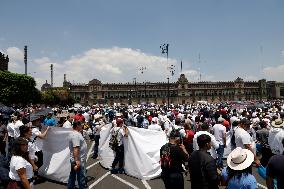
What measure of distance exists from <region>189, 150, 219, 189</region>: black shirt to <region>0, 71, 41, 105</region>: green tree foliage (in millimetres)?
77645

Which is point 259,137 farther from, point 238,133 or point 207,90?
point 207,90

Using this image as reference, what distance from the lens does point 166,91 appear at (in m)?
179

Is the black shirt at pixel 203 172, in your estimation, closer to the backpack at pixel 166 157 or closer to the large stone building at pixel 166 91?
the backpack at pixel 166 157

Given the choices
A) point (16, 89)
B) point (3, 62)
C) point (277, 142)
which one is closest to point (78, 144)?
point (277, 142)

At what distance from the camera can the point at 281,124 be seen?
370 inches

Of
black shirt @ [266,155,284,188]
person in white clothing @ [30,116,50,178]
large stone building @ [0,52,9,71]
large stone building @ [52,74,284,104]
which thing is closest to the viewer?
black shirt @ [266,155,284,188]

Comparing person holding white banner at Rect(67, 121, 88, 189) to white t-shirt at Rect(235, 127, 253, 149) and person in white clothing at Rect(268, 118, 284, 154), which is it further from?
person in white clothing at Rect(268, 118, 284, 154)

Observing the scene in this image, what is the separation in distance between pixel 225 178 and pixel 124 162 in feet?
24.9

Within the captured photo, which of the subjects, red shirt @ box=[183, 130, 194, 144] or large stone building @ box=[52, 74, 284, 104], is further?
large stone building @ box=[52, 74, 284, 104]

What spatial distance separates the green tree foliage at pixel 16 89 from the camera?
79125 mm

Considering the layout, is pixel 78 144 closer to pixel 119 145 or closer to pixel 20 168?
pixel 20 168

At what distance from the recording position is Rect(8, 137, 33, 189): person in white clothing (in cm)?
588

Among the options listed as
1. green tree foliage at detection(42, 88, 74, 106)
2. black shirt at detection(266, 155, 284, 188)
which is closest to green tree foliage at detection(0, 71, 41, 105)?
green tree foliage at detection(42, 88, 74, 106)

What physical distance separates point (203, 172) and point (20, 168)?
269 cm
